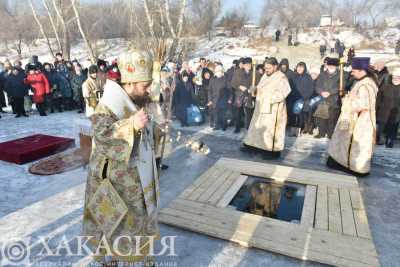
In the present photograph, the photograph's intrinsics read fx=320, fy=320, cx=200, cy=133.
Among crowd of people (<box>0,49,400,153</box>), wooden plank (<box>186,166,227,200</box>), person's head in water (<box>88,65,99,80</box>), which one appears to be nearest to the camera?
wooden plank (<box>186,166,227,200</box>)

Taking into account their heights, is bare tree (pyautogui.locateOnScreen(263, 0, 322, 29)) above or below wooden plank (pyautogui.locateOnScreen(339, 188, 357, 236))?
above

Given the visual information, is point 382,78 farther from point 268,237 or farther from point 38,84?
point 38,84

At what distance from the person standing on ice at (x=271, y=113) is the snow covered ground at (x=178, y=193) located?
31 cm

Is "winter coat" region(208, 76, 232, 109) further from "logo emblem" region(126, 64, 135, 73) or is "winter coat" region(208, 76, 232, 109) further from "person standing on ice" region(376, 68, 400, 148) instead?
"logo emblem" region(126, 64, 135, 73)

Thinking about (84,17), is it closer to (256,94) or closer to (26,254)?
(256,94)

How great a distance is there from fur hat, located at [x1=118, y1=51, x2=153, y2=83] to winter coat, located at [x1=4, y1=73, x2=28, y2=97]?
874cm

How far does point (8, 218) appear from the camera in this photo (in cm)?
397

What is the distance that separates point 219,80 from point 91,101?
373 cm

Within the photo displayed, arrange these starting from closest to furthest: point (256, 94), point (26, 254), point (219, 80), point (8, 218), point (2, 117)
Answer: point (26, 254) < point (8, 218) < point (256, 94) < point (219, 80) < point (2, 117)

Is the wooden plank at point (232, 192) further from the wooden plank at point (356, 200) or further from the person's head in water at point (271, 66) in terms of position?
the person's head in water at point (271, 66)

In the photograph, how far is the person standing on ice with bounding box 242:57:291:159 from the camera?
5.83 m

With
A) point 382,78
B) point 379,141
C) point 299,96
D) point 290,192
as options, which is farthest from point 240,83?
point 290,192

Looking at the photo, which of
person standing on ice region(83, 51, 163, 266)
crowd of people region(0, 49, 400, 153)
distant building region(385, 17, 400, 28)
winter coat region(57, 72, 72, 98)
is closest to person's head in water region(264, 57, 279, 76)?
crowd of people region(0, 49, 400, 153)

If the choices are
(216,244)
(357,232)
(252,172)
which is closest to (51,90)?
(252,172)
